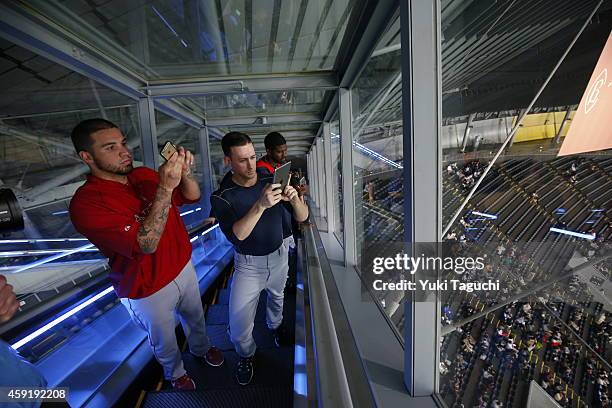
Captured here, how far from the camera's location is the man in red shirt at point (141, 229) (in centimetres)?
128

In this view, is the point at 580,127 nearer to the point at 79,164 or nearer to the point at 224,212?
the point at 224,212

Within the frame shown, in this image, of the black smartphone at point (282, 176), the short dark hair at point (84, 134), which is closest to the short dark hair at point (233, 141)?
the black smartphone at point (282, 176)

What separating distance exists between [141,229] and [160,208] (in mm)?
117

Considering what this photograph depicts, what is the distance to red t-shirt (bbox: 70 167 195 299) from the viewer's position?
1.27 m

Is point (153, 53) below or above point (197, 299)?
above

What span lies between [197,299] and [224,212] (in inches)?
21.7

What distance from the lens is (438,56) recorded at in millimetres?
970

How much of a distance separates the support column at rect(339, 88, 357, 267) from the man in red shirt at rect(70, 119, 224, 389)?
1468mm

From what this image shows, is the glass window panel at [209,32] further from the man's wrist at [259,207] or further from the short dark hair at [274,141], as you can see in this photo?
the man's wrist at [259,207]

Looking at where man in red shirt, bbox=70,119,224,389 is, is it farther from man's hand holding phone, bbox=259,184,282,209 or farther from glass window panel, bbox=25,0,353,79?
glass window panel, bbox=25,0,353,79

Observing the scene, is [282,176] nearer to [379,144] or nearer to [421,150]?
[421,150]

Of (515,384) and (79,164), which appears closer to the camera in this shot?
(79,164)

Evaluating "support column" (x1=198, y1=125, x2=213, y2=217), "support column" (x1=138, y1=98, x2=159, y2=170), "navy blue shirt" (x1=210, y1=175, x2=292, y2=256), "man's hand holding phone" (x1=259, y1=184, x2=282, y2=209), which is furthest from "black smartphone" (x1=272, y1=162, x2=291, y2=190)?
"support column" (x1=198, y1=125, x2=213, y2=217)

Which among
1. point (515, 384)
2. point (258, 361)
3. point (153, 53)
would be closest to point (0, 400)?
point (258, 361)
